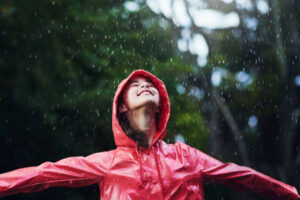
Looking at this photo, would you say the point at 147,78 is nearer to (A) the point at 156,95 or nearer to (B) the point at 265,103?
(A) the point at 156,95

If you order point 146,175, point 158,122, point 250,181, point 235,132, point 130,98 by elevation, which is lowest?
point 235,132

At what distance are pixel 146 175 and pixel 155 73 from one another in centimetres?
382

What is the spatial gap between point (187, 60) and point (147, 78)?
3581 millimetres

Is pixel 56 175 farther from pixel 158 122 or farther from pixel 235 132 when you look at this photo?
pixel 235 132

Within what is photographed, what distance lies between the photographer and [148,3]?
6.89 meters

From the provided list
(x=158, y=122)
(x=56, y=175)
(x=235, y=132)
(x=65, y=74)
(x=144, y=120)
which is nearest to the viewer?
(x=56, y=175)

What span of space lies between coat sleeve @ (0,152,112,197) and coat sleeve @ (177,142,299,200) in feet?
1.97

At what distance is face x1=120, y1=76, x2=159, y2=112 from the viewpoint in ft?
9.48

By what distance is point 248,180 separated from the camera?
270 cm

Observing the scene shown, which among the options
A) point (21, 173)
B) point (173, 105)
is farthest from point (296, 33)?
point (21, 173)

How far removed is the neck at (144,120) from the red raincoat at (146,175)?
0.27 feet

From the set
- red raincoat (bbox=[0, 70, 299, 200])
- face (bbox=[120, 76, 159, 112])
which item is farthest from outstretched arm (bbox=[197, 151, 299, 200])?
face (bbox=[120, 76, 159, 112])

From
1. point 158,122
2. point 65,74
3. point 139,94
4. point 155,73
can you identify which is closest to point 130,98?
point 139,94

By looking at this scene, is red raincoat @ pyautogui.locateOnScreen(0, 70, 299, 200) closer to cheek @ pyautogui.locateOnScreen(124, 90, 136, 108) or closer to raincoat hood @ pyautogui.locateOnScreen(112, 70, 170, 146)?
raincoat hood @ pyautogui.locateOnScreen(112, 70, 170, 146)
